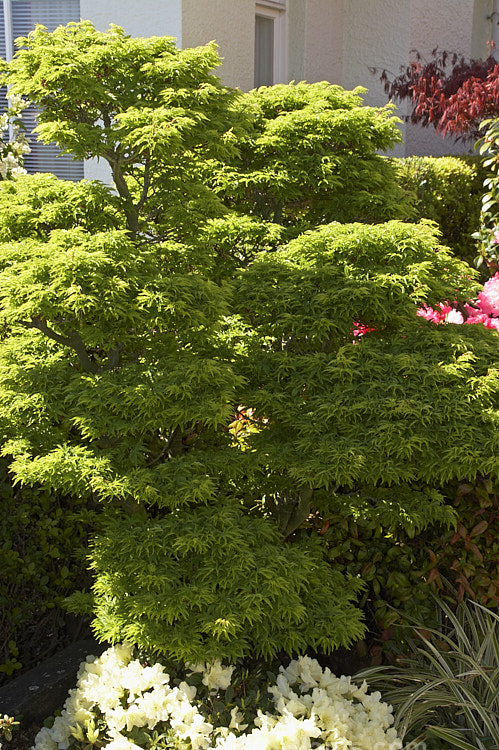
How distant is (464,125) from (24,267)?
20.6 feet

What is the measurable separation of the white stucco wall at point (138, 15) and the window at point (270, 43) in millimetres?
1755

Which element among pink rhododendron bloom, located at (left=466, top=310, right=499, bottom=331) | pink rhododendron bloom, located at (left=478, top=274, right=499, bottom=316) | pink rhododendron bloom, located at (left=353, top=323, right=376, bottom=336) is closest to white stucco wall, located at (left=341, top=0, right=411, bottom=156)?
pink rhododendron bloom, located at (left=478, top=274, right=499, bottom=316)

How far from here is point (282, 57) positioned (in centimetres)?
836

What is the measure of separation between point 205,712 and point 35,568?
1139 millimetres

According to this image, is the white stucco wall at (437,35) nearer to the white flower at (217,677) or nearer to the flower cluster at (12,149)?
the flower cluster at (12,149)

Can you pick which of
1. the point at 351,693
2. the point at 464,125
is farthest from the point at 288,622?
the point at 464,125

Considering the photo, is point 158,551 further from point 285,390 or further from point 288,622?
point 285,390

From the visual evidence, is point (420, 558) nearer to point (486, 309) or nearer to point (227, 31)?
point (486, 309)

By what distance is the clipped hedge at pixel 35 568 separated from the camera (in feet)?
11.4

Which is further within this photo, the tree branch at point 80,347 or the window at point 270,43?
the window at point 270,43

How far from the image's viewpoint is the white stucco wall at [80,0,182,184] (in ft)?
21.4

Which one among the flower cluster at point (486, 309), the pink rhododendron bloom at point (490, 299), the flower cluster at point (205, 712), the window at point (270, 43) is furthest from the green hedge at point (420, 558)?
the window at point (270, 43)

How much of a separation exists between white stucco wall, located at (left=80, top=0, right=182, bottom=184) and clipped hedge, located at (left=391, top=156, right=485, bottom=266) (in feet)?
7.82

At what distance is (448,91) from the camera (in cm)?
823
